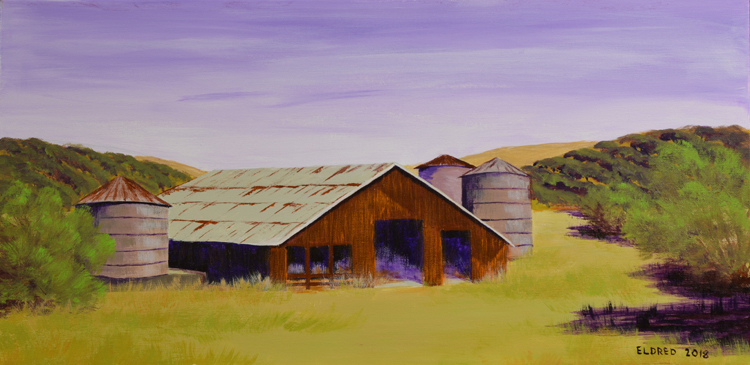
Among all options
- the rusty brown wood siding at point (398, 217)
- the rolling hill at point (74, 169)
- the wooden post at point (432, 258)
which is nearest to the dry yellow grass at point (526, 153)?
the rolling hill at point (74, 169)

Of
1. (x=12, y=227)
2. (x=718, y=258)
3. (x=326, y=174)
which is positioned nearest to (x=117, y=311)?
(x=12, y=227)

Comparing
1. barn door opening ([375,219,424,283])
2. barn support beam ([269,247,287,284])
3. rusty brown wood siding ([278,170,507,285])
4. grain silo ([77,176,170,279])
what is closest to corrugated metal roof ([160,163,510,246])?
rusty brown wood siding ([278,170,507,285])

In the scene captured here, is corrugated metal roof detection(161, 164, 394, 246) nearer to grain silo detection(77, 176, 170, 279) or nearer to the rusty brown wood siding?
the rusty brown wood siding

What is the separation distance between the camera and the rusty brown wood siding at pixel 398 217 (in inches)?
648

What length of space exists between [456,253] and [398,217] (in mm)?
3654

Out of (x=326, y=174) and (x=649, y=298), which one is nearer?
(x=649, y=298)

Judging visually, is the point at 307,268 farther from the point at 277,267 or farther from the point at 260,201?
the point at 260,201

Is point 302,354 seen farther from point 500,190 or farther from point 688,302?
point 500,190

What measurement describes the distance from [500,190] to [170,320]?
13271 mm

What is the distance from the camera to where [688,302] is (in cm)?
1437

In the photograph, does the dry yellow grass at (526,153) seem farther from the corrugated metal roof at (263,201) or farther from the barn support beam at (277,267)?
Answer: the barn support beam at (277,267)

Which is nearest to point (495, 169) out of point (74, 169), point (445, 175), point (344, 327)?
point (445, 175)

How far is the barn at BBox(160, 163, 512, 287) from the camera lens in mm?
16406

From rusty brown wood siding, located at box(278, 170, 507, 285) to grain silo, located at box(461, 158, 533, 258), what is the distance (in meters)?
3.92
